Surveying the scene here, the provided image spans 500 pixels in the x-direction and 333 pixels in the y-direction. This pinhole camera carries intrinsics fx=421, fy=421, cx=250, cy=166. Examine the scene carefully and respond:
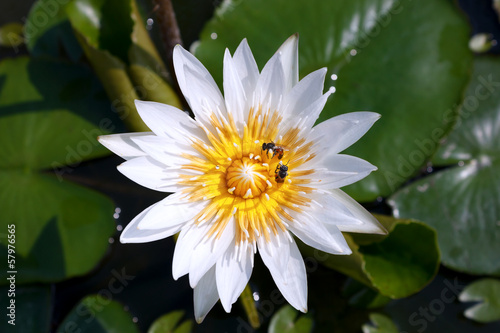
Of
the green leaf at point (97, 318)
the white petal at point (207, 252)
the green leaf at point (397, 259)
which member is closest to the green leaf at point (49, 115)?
the green leaf at point (97, 318)

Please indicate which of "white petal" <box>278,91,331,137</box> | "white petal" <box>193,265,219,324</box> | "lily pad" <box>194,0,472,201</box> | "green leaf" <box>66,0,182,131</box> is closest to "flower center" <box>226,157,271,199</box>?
"white petal" <box>278,91,331,137</box>

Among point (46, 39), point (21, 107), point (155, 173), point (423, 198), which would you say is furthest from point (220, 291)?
point (46, 39)

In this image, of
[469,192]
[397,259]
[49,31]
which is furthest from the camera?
[49,31]

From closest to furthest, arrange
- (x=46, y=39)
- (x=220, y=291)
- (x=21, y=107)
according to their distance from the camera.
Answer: (x=220, y=291) → (x=21, y=107) → (x=46, y=39)

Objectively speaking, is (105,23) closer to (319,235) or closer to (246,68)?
(246,68)

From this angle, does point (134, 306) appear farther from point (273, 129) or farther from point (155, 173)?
point (273, 129)

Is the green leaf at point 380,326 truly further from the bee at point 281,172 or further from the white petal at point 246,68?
the white petal at point 246,68

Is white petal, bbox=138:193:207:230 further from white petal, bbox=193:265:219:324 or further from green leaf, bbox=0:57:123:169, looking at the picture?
green leaf, bbox=0:57:123:169

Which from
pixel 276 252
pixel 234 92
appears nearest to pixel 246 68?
pixel 234 92
